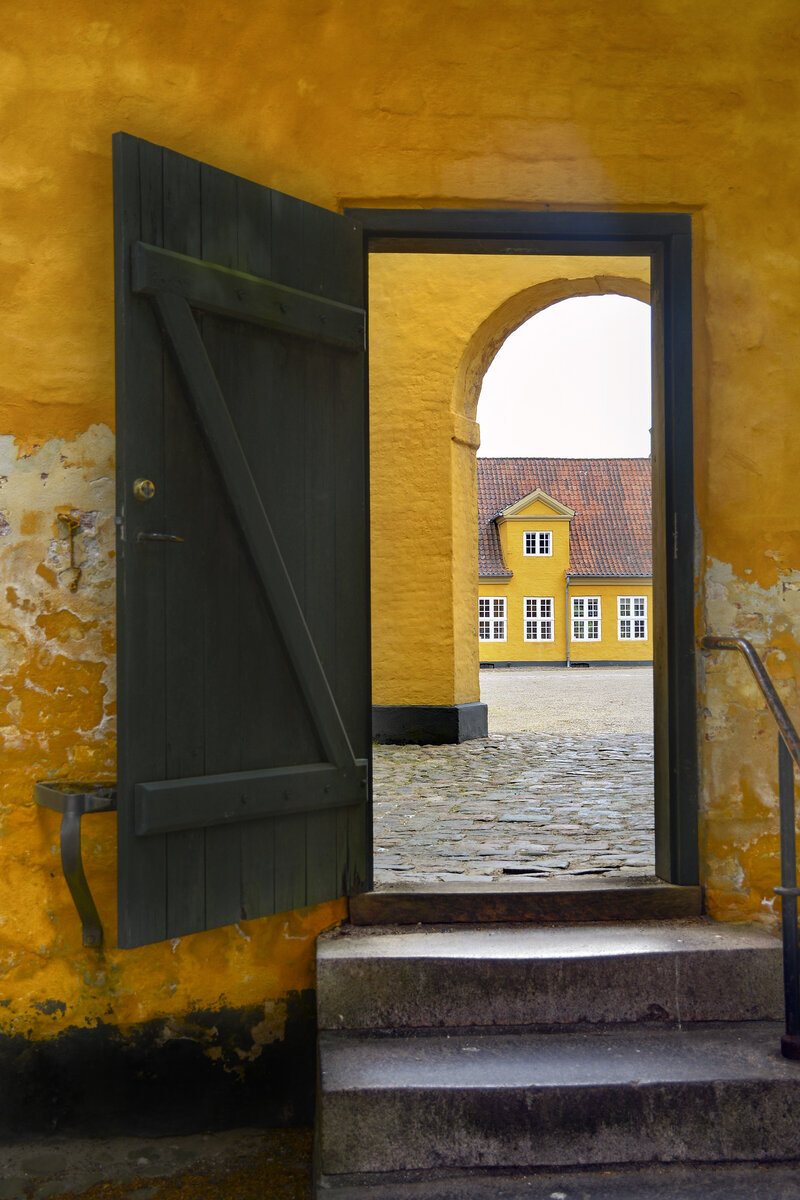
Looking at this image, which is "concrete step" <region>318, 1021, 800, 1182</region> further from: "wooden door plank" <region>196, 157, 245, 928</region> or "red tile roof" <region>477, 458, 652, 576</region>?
"red tile roof" <region>477, 458, 652, 576</region>

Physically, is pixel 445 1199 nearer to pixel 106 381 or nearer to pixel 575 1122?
pixel 575 1122

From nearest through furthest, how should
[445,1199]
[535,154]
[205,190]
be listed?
[445,1199]
[205,190]
[535,154]

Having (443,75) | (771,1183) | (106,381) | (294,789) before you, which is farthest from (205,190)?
(771,1183)

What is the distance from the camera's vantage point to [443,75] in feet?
11.0

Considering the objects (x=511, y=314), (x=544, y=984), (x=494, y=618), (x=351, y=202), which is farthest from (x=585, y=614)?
(x=544, y=984)

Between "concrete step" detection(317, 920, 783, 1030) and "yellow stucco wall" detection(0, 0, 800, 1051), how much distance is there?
0.90ft

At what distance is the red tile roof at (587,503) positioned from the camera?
110ft

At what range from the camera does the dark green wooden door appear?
2750 millimetres

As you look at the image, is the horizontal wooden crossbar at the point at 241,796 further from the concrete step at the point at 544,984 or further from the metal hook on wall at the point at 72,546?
the metal hook on wall at the point at 72,546

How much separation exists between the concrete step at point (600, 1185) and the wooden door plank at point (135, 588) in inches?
34.7

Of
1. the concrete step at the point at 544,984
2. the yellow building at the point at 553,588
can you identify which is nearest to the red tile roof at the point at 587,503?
the yellow building at the point at 553,588

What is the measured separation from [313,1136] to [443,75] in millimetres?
3438

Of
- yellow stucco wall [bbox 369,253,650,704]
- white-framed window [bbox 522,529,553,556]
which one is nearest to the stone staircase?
yellow stucco wall [bbox 369,253,650,704]

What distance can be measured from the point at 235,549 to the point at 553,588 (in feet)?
102
